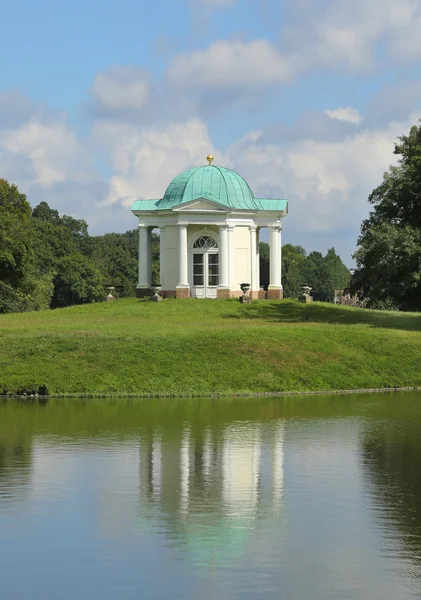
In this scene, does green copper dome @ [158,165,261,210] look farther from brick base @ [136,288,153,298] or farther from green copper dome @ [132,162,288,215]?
brick base @ [136,288,153,298]

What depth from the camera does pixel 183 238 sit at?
64.1 m

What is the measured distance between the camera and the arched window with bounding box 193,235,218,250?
→ 65.6 metres

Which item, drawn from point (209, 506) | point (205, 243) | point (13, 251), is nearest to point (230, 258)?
point (205, 243)

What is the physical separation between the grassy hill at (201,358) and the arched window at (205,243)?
15.8 meters

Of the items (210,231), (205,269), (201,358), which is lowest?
(201,358)

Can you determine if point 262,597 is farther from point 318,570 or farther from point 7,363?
point 7,363

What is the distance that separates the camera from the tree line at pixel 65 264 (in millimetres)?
74750

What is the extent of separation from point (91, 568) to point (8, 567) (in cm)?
121

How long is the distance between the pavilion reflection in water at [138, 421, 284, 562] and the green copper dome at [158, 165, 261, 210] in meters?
36.4

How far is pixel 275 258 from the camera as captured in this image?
223 feet

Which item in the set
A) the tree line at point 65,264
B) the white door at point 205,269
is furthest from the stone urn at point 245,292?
the tree line at point 65,264

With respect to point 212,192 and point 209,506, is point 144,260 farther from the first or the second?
point 209,506

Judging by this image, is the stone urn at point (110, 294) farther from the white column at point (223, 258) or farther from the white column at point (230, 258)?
the white column at point (230, 258)

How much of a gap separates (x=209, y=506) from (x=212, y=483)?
225 cm
